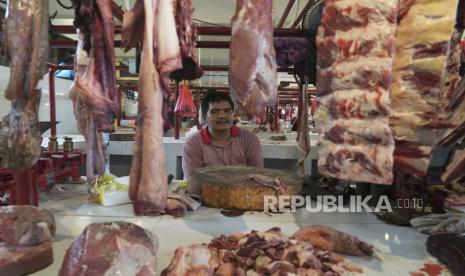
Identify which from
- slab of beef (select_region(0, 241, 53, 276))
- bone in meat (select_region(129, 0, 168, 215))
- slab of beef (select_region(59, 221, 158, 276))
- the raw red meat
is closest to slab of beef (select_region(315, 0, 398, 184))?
bone in meat (select_region(129, 0, 168, 215))

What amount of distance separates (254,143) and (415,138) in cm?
218

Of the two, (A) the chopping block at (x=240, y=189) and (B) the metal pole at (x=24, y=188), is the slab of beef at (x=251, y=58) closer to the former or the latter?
(A) the chopping block at (x=240, y=189)

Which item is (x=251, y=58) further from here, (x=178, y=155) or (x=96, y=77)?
(x=178, y=155)

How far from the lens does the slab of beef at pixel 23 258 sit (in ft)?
3.88

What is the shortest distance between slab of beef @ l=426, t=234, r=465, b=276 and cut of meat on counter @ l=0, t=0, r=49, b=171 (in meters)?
1.66

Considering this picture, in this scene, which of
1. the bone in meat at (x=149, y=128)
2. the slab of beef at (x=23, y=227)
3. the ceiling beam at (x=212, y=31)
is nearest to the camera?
the bone in meat at (x=149, y=128)

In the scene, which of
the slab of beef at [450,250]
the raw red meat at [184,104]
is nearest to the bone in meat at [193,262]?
the slab of beef at [450,250]

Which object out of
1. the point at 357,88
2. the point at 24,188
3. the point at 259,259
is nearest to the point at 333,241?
the point at 259,259

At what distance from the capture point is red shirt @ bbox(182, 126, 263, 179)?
3.15m

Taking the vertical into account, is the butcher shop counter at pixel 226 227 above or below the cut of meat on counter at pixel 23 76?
below

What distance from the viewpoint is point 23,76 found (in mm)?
1111

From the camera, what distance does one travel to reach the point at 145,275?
113 cm

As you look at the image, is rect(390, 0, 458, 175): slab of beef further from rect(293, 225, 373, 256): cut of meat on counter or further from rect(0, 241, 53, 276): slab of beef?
rect(0, 241, 53, 276): slab of beef

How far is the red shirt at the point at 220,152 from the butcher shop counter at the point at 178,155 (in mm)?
1579
